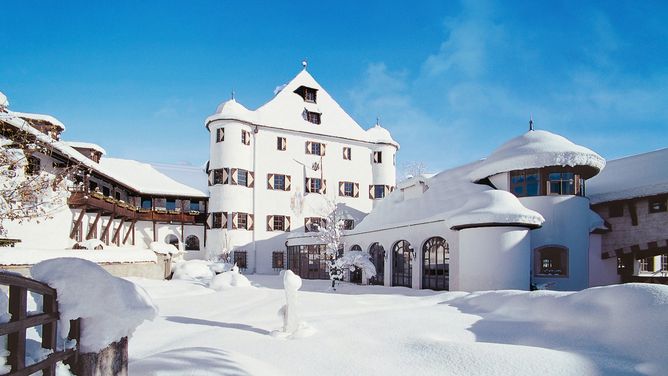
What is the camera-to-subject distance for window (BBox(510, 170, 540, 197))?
18.1 m

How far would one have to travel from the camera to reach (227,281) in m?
19.0

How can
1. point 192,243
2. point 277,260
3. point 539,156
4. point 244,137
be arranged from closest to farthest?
1. point 539,156
2. point 244,137
3. point 277,260
4. point 192,243

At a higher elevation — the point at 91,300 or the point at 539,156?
the point at 539,156

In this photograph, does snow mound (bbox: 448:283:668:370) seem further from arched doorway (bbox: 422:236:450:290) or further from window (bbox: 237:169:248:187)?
window (bbox: 237:169:248:187)

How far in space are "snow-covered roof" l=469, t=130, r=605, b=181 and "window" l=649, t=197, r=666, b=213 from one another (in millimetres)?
2463

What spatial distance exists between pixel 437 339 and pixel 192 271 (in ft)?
62.8

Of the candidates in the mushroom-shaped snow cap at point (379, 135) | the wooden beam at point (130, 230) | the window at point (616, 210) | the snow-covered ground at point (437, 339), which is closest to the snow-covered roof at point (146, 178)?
the wooden beam at point (130, 230)

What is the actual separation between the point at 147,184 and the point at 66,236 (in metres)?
11.2

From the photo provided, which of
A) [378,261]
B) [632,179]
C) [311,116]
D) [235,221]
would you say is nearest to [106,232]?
[235,221]

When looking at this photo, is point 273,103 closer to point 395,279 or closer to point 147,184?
point 147,184

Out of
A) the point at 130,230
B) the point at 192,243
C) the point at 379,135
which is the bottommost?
the point at 192,243

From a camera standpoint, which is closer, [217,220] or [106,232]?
[106,232]

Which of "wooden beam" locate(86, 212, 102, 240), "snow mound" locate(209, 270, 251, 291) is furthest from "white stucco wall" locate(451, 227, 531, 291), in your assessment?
"wooden beam" locate(86, 212, 102, 240)

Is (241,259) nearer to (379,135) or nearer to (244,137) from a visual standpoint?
(244,137)
